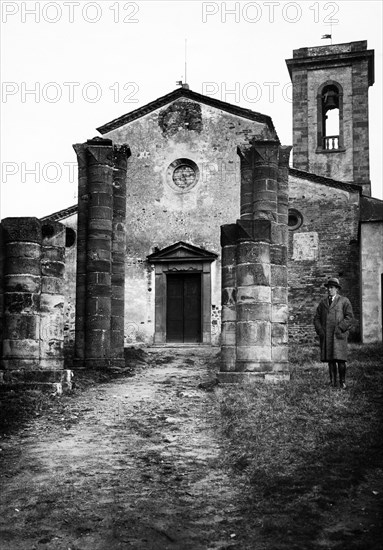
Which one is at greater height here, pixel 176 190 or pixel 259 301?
pixel 176 190

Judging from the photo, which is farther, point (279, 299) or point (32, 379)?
point (279, 299)

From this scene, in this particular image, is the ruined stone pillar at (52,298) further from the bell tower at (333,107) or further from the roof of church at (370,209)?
the bell tower at (333,107)

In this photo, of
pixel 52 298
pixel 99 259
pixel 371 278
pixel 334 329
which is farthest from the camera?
pixel 371 278

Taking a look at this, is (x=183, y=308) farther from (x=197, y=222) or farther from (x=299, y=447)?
(x=299, y=447)

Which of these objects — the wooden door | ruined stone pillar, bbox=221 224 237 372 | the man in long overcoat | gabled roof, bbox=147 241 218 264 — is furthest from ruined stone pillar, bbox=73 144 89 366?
the wooden door

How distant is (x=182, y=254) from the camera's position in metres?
23.7

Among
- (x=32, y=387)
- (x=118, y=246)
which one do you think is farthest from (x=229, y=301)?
(x=118, y=246)

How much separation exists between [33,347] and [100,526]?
6125mm

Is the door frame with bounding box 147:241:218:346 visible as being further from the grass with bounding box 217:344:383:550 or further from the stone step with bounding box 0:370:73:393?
the stone step with bounding box 0:370:73:393

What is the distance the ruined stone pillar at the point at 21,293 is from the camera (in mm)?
11500

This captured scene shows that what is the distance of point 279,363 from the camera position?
1305cm

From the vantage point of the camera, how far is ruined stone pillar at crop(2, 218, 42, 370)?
11.5m

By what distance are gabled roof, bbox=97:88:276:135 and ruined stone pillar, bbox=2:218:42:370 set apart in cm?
1394

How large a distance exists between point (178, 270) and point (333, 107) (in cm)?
1298
